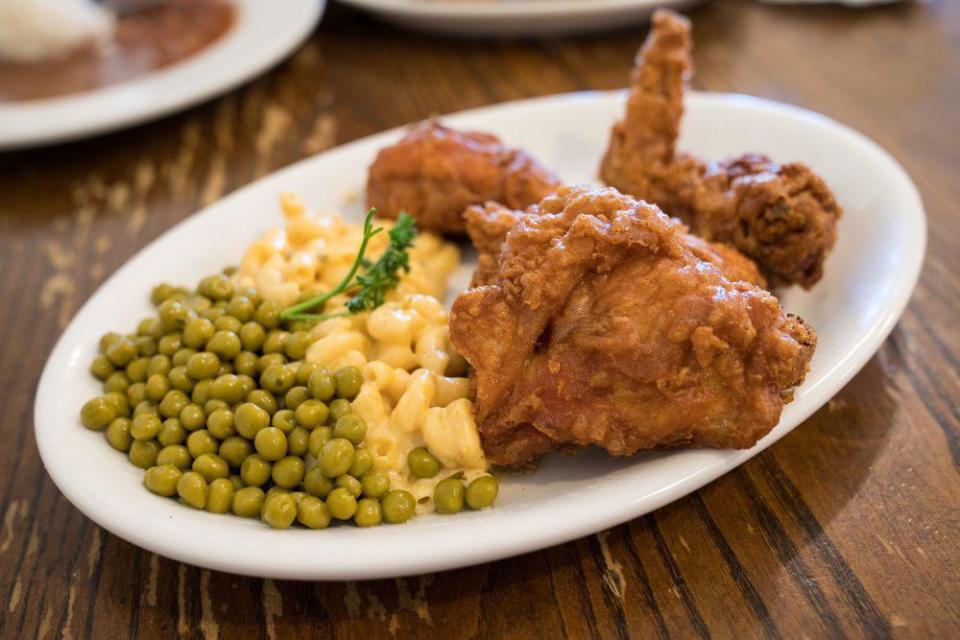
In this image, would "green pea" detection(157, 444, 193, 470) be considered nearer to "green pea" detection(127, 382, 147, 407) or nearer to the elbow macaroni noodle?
"green pea" detection(127, 382, 147, 407)

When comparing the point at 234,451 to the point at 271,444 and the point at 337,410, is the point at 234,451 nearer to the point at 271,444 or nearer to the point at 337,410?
the point at 271,444

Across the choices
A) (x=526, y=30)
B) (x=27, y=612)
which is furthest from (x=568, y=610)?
(x=526, y=30)

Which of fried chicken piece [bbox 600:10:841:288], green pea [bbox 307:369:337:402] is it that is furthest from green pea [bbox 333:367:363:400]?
fried chicken piece [bbox 600:10:841:288]

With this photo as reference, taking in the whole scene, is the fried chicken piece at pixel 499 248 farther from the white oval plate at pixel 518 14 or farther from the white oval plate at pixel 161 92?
the white oval plate at pixel 518 14

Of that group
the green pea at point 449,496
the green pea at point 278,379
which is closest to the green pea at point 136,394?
the green pea at point 278,379

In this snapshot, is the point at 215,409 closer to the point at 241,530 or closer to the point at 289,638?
the point at 241,530
